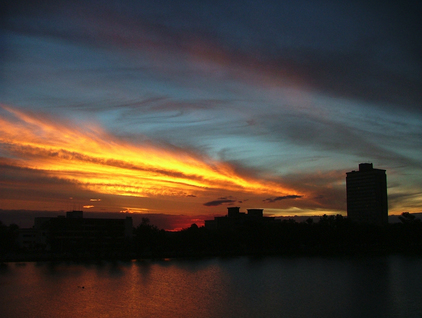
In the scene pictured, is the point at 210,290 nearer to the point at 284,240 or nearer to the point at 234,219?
the point at 284,240

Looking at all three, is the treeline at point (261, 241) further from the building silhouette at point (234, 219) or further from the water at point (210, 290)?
the building silhouette at point (234, 219)

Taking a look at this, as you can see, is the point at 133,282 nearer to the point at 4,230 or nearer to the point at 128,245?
the point at 128,245

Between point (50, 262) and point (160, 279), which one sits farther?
point (50, 262)

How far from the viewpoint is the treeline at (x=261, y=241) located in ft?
283

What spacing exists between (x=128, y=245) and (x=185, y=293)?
45.3 m

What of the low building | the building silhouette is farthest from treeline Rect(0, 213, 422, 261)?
the building silhouette

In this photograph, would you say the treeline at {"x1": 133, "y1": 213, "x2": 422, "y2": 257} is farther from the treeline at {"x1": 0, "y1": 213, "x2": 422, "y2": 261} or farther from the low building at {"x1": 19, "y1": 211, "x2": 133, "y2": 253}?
the low building at {"x1": 19, "y1": 211, "x2": 133, "y2": 253}

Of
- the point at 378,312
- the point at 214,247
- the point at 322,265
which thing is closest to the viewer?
the point at 378,312

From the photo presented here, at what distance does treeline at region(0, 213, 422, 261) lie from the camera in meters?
86.1

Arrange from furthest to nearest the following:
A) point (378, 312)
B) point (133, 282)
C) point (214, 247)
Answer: point (214, 247), point (133, 282), point (378, 312)

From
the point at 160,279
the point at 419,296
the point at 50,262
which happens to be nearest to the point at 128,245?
the point at 50,262

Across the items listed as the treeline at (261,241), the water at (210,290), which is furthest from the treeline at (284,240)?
the water at (210,290)

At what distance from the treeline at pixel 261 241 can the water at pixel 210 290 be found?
1750 centimetres

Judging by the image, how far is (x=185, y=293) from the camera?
4362 cm
